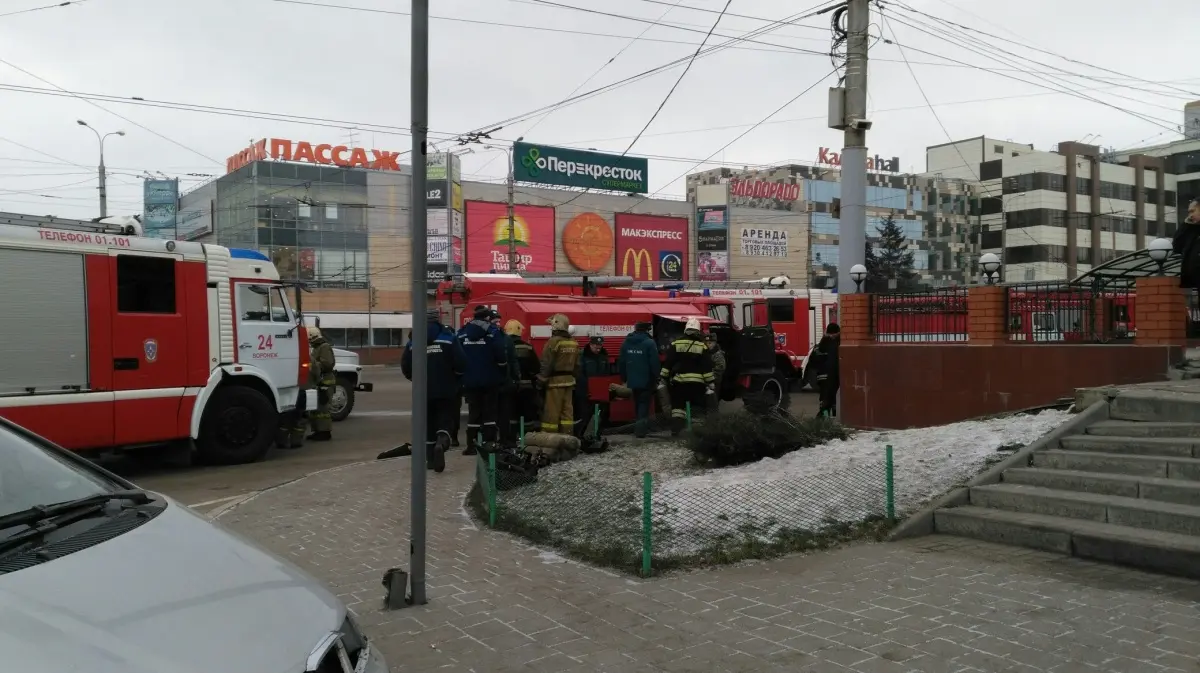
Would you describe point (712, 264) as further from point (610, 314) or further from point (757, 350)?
point (610, 314)

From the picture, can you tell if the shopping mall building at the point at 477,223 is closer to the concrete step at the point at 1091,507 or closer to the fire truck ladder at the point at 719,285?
the fire truck ladder at the point at 719,285

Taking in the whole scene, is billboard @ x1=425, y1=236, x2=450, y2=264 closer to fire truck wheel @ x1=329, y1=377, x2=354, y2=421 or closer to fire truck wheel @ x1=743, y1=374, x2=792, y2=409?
fire truck wheel @ x1=329, y1=377, x2=354, y2=421

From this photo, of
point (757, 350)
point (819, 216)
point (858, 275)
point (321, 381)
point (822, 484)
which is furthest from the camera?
point (819, 216)

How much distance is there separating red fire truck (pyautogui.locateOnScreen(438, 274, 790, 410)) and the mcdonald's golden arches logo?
138ft

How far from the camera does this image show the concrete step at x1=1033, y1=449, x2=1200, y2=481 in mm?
6546

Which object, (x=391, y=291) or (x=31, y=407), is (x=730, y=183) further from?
(x=31, y=407)

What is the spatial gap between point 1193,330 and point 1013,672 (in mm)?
8081

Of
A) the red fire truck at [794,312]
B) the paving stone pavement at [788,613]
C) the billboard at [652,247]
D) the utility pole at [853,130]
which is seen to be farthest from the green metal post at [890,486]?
the billboard at [652,247]

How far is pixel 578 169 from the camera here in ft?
185

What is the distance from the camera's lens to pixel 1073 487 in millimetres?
6898

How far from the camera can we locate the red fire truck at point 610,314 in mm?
14758

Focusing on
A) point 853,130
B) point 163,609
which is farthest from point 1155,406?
point 163,609

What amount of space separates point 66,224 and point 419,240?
24.1ft

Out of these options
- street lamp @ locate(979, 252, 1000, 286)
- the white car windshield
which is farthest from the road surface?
street lamp @ locate(979, 252, 1000, 286)
